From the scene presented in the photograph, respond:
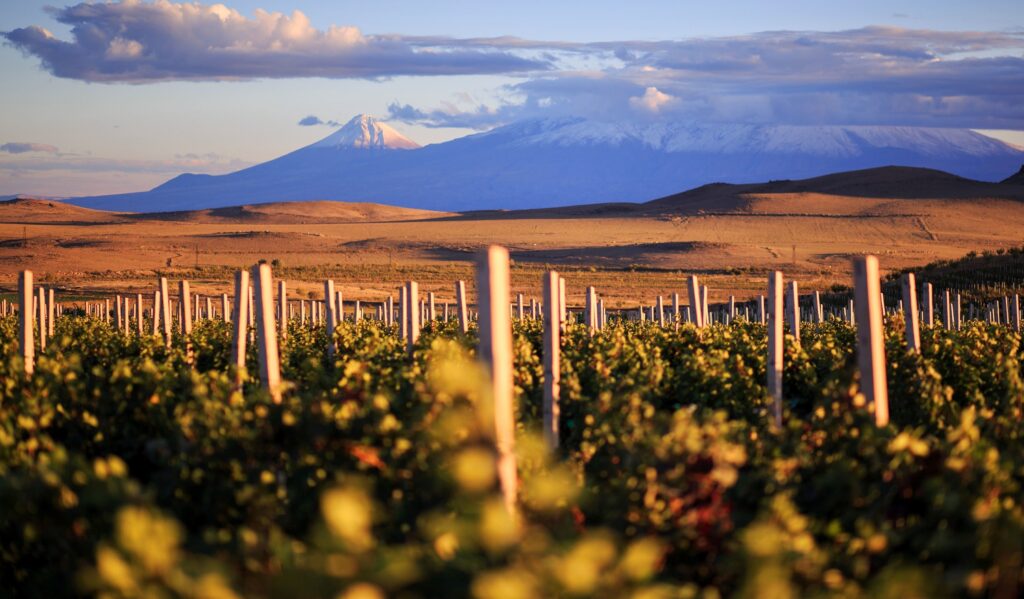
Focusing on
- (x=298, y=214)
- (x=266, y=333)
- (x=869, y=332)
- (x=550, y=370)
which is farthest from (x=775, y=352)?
(x=298, y=214)

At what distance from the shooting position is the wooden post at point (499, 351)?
12.4 ft

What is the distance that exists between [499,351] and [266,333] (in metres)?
3.20

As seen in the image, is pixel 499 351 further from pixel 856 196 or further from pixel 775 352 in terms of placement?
pixel 856 196

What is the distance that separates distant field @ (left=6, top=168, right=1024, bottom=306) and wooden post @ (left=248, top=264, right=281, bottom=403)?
4398 cm

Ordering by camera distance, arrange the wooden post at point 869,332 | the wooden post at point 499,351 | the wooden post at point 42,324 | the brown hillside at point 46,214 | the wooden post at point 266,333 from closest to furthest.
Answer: the wooden post at point 499,351 < the wooden post at point 869,332 < the wooden post at point 266,333 < the wooden post at point 42,324 < the brown hillside at point 46,214

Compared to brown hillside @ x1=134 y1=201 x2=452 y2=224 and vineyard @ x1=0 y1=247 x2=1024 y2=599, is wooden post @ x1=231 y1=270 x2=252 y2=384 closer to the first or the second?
vineyard @ x1=0 y1=247 x2=1024 y2=599

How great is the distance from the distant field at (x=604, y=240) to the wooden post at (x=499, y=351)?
46.7 meters

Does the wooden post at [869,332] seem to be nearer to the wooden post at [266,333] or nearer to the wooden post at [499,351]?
the wooden post at [499,351]

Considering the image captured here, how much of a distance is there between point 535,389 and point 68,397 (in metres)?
4.06

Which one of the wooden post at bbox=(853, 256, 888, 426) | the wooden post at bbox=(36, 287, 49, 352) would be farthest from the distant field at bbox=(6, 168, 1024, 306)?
the wooden post at bbox=(853, 256, 888, 426)

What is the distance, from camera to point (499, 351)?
4.11 metres

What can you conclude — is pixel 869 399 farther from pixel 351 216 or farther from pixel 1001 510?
pixel 351 216

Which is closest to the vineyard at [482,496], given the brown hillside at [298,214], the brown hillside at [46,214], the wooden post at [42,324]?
the wooden post at [42,324]

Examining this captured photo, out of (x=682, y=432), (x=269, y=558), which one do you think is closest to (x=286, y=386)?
(x=269, y=558)
